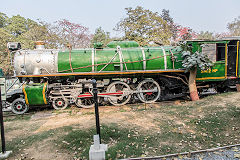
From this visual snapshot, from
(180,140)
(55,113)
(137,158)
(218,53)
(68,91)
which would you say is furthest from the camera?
(218,53)

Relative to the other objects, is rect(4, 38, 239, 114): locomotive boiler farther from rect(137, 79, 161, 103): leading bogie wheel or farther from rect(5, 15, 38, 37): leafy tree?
rect(5, 15, 38, 37): leafy tree

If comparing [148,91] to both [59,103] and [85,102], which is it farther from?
[59,103]

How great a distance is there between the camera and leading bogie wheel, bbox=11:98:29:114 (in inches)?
307

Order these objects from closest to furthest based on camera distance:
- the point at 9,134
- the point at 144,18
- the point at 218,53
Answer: the point at 9,134, the point at 218,53, the point at 144,18

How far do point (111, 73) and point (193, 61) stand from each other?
381cm

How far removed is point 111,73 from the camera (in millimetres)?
8078

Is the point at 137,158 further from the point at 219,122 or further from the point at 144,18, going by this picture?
the point at 144,18

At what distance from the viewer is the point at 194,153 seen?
376 cm

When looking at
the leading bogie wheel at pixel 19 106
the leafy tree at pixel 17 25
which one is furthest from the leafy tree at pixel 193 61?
the leafy tree at pixel 17 25

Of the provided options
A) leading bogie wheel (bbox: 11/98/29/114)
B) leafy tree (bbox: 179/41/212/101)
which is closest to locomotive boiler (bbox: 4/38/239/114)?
leading bogie wheel (bbox: 11/98/29/114)

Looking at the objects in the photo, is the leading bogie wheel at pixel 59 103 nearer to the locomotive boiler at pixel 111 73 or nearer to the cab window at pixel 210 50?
the locomotive boiler at pixel 111 73

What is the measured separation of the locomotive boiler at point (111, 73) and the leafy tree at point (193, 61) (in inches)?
13.1

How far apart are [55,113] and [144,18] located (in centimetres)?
1453

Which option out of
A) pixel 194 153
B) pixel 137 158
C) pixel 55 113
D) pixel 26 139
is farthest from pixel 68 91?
pixel 194 153
